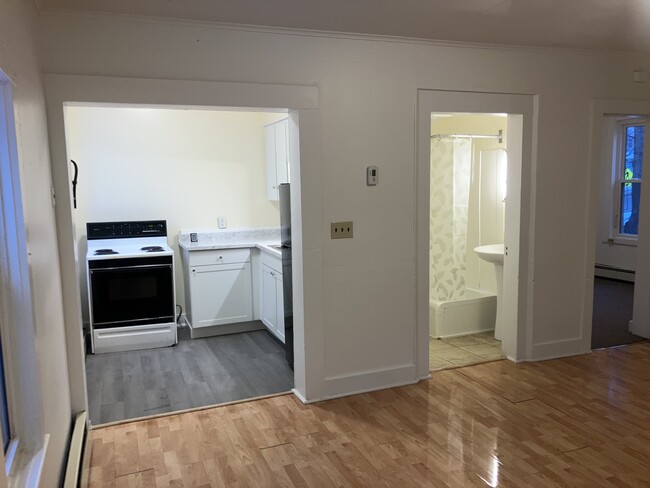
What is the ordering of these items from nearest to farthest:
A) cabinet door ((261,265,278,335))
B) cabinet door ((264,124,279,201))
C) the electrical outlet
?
the electrical outlet → cabinet door ((261,265,278,335)) → cabinet door ((264,124,279,201))

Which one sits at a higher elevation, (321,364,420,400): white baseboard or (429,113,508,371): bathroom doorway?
(429,113,508,371): bathroom doorway

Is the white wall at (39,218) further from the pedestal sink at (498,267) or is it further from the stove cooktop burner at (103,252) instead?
the pedestal sink at (498,267)

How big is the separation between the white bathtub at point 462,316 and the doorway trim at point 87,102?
7.04 ft

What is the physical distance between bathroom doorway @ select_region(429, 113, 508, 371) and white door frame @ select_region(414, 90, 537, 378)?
452 mm

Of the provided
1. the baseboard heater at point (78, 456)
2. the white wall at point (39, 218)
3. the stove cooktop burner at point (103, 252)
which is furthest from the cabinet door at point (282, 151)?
the baseboard heater at point (78, 456)

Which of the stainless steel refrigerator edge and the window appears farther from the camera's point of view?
the window

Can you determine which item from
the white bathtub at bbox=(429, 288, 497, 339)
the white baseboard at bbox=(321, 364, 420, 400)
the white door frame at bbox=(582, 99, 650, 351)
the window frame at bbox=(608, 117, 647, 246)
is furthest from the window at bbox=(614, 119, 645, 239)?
the white baseboard at bbox=(321, 364, 420, 400)

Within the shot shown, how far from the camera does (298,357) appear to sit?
345 cm

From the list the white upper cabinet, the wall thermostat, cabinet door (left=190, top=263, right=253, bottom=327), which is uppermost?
the white upper cabinet

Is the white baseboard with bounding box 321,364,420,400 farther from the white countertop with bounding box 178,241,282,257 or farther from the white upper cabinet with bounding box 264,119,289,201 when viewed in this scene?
the white upper cabinet with bounding box 264,119,289,201

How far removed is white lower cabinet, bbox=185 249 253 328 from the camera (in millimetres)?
4797

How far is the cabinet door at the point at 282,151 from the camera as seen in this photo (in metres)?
4.70

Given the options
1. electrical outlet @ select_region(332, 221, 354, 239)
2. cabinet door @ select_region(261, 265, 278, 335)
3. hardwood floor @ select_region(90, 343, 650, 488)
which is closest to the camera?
hardwood floor @ select_region(90, 343, 650, 488)

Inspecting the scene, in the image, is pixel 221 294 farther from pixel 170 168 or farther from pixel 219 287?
pixel 170 168
